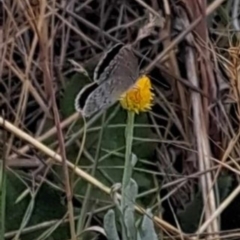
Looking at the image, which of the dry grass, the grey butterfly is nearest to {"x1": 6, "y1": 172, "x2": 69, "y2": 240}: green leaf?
the dry grass

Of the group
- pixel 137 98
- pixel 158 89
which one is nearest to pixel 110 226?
pixel 137 98

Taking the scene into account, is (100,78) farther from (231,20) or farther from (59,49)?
(59,49)

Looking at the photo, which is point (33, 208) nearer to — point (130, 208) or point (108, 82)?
→ point (130, 208)

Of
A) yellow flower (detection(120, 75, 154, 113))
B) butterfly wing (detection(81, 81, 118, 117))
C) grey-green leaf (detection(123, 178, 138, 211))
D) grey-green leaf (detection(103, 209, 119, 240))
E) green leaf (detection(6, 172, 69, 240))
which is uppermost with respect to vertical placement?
butterfly wing (detection(81, 81, 118, 117))

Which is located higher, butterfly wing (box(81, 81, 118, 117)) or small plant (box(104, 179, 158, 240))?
butterfly wing (box(81, 81, 118, 117))

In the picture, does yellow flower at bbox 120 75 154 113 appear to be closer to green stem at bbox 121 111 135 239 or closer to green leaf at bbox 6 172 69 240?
green stem at bbox 121 111 135 239

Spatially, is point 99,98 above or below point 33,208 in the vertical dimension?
above

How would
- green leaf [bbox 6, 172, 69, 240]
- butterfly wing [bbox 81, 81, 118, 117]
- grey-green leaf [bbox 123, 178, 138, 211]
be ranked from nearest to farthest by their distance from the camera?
butterfly wing [bbox 81, 81, 118, 117]
grey-green leaf [bbox 123, 178, 138, 211]
green leaf [bbox 6, 172, 69, 240]

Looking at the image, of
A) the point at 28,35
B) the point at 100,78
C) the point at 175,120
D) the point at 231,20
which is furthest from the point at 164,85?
the point at 100,78

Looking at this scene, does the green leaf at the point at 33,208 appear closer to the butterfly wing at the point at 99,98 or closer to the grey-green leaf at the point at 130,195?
the grey-green leaf at the point at 130,195

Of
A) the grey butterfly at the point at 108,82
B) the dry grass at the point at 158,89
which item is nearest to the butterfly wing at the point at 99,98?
the grey butterfly at the point at 108,82
